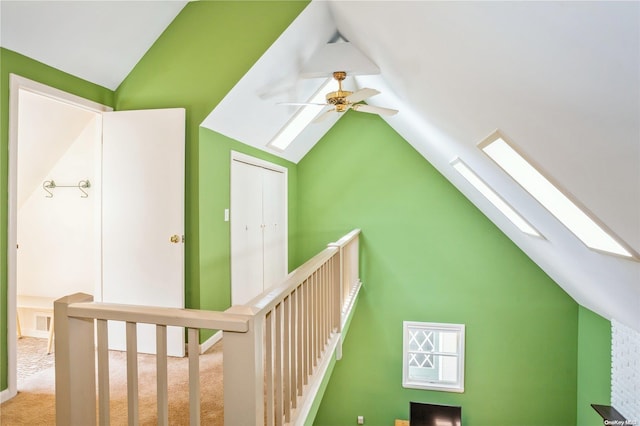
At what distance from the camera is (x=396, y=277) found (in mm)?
5496

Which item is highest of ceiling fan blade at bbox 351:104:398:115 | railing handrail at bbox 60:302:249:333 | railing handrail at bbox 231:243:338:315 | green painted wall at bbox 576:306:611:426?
ceiling fan blade at bbox 351:104:398:115

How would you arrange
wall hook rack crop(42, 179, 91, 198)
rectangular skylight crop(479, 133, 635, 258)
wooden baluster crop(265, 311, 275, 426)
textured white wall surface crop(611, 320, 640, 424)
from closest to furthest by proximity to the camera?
wooden baluster crop(265, 311, 275, 426)
rectangular skylight crop(479, 133, 635, 258)
textured white wall surface crop(611, 320, 640, 424)
wall hook rack crop(42, 179, 91, 198)

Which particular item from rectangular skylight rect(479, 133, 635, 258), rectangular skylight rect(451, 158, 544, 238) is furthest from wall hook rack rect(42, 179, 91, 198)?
rectangular skylight rect(451, 158, 544, 238)

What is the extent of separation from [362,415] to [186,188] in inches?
179

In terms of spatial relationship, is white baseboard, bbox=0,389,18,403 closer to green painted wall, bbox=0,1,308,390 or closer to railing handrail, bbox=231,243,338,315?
green painted wall, bbox=0,1,308,390

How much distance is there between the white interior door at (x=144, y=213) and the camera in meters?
2.86

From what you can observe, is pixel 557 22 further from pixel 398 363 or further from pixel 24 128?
pixel 398 363

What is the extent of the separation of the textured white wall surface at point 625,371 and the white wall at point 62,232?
218 inches

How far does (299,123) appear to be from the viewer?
16.0 feet

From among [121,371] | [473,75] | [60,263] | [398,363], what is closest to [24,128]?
[60,263]

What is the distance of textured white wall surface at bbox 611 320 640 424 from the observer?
345 cm

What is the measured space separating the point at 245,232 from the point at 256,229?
1.10 ft

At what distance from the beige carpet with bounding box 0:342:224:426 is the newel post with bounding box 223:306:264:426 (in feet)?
3.63

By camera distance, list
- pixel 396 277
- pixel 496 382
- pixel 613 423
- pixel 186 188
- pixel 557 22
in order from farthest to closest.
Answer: pixel 396 277 → pixel 496 382 → pixel 613 423 → pixel 186 188 → pixel 557 22
